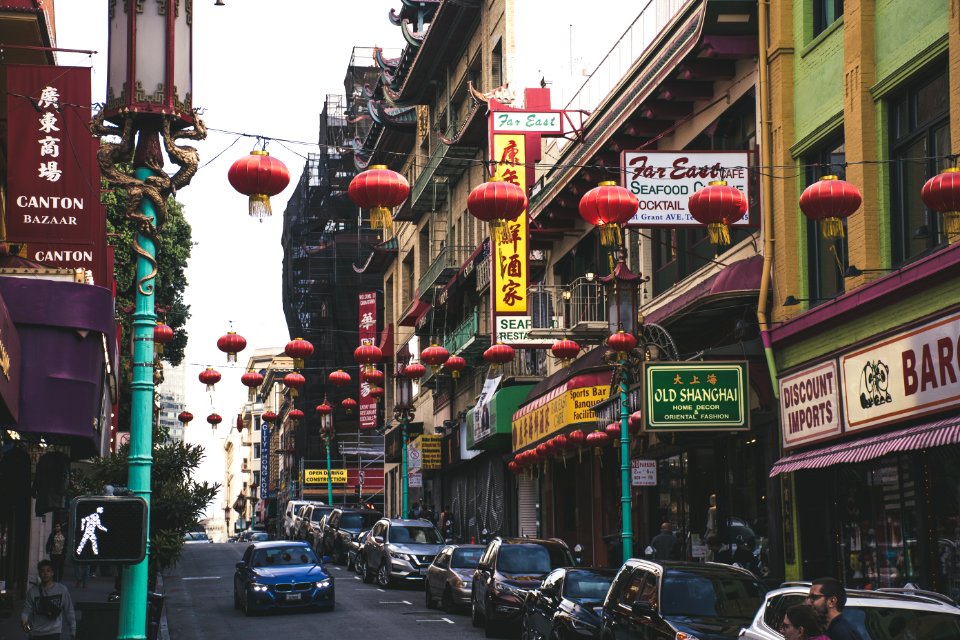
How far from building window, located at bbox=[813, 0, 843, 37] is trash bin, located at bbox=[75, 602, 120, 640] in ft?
46.8

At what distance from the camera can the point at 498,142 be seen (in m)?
35.2

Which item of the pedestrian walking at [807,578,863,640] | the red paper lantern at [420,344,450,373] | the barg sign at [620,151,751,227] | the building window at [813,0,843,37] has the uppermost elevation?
the building window at [813,0,843,37]

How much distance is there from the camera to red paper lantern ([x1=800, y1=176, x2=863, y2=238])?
692 inches

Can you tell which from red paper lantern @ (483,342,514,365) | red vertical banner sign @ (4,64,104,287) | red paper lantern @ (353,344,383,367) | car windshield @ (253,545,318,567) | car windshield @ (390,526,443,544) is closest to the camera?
red vertical banner sign @ (4,64,104,287)

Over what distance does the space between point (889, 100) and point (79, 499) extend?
1430 cm

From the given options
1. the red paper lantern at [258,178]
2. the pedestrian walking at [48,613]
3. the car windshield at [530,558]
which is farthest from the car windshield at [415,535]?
the red paper lantern at [258,178]

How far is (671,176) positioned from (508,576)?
7593mm

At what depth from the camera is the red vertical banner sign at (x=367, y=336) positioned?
2746 inches

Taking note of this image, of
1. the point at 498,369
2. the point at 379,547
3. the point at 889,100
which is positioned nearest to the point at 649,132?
the point at 889,100

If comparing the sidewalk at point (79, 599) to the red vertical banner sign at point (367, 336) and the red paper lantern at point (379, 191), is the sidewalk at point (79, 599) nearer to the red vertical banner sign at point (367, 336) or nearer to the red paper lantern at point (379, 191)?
the red paper lantern at point (379, 191)

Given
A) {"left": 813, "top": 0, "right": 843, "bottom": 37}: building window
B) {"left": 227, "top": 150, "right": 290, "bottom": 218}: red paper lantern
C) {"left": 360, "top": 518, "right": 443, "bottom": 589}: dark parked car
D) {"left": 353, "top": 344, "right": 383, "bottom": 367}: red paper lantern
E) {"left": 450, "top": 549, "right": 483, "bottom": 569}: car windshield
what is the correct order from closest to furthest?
{"left": 227, "top": 150, "right": 290, "bottom": 218}: red paper lantern, {"left": 813, "top": 0, "right": 843, "bottom": 37}: building window, {"left": 450, "top": 549, "right": 483, "bottom": 569}: car windshield, {"left": 360, "top": 518, "right": 443, "bottom": 589}: dark parked car, {"left": 353, "top": 344, "right": 383, "bottom": 367}: red paper lantern

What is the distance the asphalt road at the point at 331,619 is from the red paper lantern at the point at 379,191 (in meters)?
8.86

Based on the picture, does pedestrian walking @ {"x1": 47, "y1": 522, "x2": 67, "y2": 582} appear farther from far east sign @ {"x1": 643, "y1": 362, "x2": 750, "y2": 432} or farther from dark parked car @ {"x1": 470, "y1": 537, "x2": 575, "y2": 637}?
far east sign @ {"x1": 643, "y1": 362, "x2": 750, "y2": 432}

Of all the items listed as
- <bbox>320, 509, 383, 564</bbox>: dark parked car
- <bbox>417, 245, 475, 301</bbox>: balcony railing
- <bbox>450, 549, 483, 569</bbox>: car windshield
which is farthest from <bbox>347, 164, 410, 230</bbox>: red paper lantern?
<bbox>417, 245, 475, 301</bbox>: balcony railing
